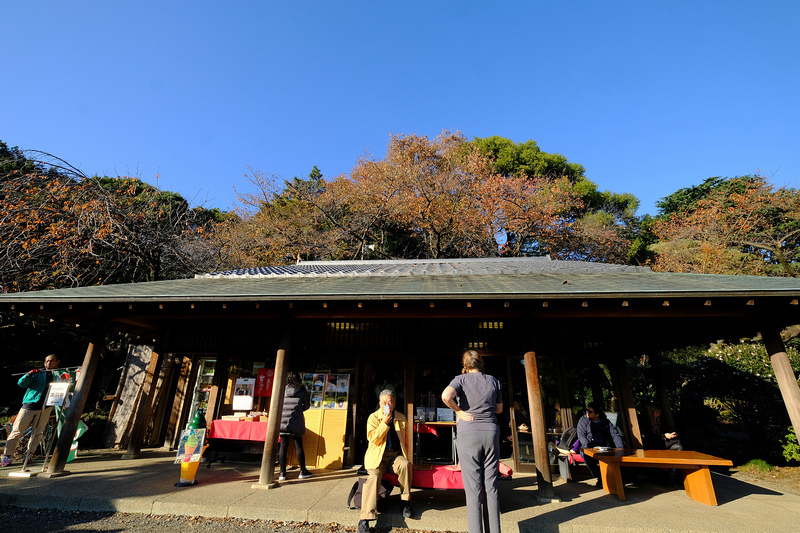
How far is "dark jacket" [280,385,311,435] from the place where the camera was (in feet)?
17.4

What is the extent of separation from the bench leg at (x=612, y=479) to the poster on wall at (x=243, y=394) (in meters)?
5.91

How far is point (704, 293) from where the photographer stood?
168 inches

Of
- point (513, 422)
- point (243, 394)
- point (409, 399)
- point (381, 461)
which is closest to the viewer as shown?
point (381, 461)

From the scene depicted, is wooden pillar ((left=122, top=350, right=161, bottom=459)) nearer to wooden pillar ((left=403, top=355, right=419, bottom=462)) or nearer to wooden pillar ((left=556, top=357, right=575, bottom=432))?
wooden pillar ((left=403, top=355, right=419, bottom=462))

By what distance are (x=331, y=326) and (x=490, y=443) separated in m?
4.21

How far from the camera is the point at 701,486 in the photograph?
4.57 metres

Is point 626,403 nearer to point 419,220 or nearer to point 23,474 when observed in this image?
point 23,474

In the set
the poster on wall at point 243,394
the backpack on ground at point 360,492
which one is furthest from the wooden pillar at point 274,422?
the poster on wall at point 243,394

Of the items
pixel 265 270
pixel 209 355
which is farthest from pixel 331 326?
pixel 209 355

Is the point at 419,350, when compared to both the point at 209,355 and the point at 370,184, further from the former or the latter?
the point at 370,184

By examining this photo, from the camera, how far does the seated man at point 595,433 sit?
5590mm

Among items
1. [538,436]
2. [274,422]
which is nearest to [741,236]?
[538,436]

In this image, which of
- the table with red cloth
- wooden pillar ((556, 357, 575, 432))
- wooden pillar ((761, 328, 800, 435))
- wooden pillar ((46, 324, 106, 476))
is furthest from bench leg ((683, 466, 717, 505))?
wooden pillar ((46, 324, 106, 476))

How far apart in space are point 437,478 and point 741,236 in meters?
20.4
